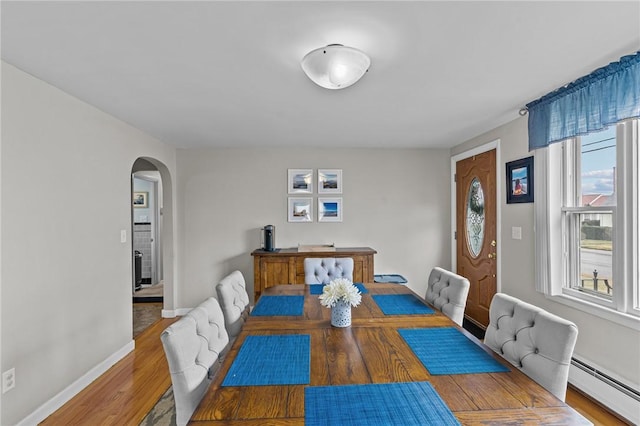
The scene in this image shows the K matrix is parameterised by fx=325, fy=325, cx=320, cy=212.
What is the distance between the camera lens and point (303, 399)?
1096 millimetres

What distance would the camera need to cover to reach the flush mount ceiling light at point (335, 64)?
1683mm

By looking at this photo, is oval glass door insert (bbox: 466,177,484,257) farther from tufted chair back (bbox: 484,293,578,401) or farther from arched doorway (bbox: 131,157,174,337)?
arched doorway (bbox: 131,157,174,337)

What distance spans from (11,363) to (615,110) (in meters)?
4.05

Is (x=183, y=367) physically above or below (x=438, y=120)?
below

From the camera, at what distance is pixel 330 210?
15.1 feet

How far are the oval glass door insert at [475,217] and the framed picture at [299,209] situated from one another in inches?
84.1

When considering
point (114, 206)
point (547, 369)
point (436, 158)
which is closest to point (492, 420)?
point (547, 369)

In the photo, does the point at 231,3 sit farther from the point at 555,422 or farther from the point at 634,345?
the point at 634,345

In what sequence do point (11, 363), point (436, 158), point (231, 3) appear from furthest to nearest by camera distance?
point (436, 158), point (11, 363), point (231, 3)

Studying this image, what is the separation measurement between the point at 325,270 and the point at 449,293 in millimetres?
1173

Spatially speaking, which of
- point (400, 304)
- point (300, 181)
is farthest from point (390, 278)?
point (400, 304)

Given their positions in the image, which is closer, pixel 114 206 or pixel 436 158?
pixel 114 206

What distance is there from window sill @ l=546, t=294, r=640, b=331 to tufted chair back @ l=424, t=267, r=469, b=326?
976mm

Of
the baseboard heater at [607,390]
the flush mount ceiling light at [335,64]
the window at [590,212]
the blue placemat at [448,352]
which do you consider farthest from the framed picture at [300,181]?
the baseboard heater at [607,390]
